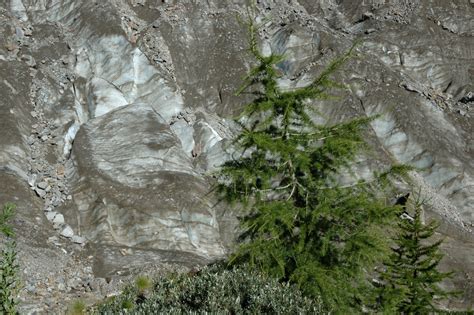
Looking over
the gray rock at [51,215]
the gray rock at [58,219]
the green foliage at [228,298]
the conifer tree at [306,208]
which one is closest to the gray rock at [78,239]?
the gray rock at [58,219]

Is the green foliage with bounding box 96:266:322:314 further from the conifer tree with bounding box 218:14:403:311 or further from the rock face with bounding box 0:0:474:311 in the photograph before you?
the rock face with bounding box 0:0:474:311

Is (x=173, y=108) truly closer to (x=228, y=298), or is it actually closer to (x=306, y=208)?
(x=306, y=208)

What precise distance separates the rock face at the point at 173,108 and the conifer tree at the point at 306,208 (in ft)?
28.9

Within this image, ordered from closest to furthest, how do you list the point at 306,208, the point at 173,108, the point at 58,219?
the point at 306,208, the point at 58,219, the point at 173,108

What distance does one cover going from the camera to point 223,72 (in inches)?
1353

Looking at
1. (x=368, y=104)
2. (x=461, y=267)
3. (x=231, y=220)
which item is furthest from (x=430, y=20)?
(x=231, y=220)

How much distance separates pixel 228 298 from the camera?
923 centimetres

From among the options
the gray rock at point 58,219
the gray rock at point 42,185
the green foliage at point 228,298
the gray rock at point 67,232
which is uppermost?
the green foliage at point 228,298

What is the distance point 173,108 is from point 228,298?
922 inches

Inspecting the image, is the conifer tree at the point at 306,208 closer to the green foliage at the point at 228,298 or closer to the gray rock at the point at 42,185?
the green foliage at the point at 228,298

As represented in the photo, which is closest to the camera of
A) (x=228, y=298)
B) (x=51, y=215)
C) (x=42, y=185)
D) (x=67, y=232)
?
(x=228, y=298)

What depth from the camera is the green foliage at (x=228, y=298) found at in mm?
8898

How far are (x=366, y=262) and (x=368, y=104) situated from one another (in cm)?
2547

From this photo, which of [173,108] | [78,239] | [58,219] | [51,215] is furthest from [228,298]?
[173,108]
